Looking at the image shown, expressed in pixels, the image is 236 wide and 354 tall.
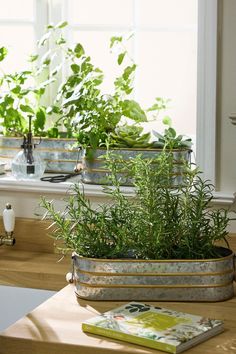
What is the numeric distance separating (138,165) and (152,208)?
0.13m

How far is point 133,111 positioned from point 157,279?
1.05 metres

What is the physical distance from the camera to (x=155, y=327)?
2.12 meters

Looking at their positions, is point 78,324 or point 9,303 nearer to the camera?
point 78,324

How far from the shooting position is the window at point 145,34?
10.9ft

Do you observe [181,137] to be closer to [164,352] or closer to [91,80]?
[91,80]

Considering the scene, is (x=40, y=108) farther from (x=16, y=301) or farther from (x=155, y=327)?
(x=155, y=327)

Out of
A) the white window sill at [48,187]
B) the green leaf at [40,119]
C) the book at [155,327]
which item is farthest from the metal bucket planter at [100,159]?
the book at [155,327]

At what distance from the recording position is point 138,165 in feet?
7.97

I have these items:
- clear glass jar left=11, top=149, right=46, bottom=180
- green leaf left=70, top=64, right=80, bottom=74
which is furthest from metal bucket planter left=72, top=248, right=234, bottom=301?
green leaf left=70, top=64, right=80, bottom=74

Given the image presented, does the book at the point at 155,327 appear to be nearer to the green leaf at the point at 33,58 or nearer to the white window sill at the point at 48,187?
the white window sill at the point at 48,187

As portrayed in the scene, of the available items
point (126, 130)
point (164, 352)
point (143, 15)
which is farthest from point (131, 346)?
point (143, 15)

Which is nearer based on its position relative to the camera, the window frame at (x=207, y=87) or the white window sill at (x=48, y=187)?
the window frame at (x=207, y=87)

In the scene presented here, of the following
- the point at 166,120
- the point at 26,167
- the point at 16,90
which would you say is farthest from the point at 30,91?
the point at 166,120

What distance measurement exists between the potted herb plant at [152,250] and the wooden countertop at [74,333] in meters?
0.04
